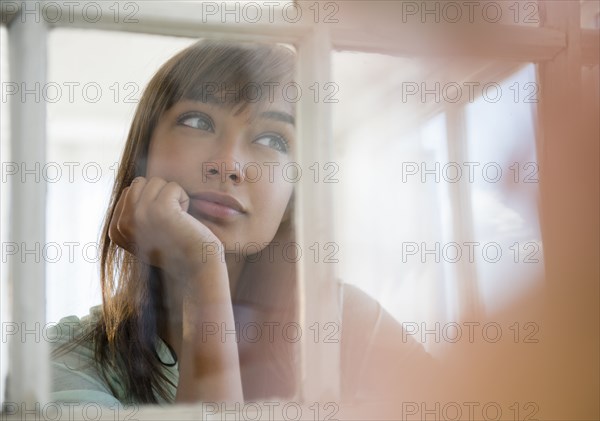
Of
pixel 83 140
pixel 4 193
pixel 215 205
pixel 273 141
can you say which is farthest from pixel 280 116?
pixel 4 193

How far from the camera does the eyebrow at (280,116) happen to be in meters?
0.97

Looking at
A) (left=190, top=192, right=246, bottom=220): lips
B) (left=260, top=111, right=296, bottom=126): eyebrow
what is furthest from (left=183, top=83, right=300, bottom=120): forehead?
(left=190, top=192, right=246, bottom=220): lips

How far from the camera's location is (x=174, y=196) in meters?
0.92

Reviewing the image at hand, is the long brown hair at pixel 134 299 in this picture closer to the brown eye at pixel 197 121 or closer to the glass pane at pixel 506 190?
the brown eye at pixel 197 121

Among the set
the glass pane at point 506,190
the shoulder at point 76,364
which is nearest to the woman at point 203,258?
the shoulder at point 76,364

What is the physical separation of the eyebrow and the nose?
44mm

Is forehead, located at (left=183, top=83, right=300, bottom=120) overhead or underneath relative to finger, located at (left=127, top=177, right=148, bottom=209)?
overhead

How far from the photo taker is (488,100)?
108 cm

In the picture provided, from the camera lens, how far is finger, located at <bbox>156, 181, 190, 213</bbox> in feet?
3.02

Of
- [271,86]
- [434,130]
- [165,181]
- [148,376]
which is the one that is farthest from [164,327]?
[434,130]

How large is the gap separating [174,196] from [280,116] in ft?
0.56

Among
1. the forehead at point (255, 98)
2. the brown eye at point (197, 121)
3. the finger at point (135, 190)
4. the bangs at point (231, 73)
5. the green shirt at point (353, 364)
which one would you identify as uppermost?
the bangs at point (231, 73)

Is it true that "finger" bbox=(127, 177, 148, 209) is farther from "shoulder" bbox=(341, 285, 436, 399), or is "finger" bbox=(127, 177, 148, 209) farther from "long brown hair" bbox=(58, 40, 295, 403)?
"shoulder" bbox=(341, 285, 436, 399)

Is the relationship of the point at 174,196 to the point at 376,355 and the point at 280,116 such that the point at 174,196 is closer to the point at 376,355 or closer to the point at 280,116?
the point at 280,116
